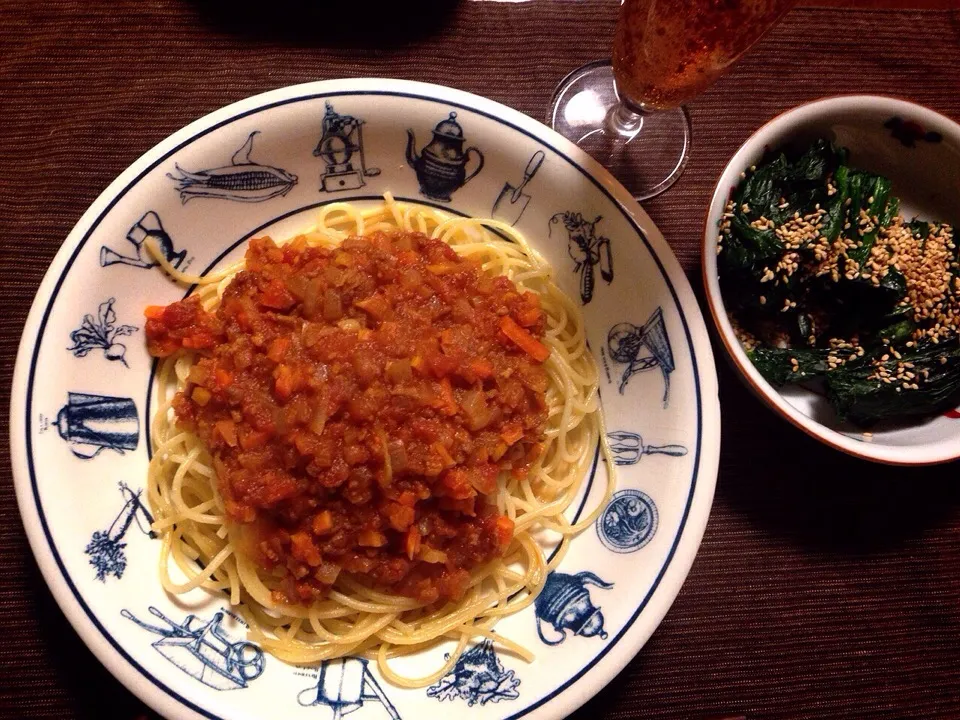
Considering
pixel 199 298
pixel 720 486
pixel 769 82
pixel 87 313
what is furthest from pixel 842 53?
pixel 87 313

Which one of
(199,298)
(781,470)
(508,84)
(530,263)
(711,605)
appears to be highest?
(508,84)

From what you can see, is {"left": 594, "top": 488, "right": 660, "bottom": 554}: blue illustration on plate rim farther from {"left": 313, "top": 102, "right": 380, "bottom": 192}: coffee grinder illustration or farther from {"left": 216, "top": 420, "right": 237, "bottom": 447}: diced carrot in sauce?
{"left": 313, "top": 102, "right": 380, "bottom": 192}: coffee grinder illustration

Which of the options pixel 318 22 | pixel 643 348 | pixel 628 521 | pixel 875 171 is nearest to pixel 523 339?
pixel 643 348

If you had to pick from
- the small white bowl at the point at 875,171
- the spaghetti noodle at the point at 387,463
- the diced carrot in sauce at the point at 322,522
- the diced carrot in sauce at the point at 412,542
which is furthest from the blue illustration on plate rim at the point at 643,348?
the diced carrot in sauce at the point at 322,522

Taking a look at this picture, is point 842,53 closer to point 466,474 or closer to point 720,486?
point 720,486

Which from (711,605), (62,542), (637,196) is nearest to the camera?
(62,542)

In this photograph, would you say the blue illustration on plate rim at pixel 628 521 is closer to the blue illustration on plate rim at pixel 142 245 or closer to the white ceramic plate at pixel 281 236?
the white ceramic plate at pixel 281 236
